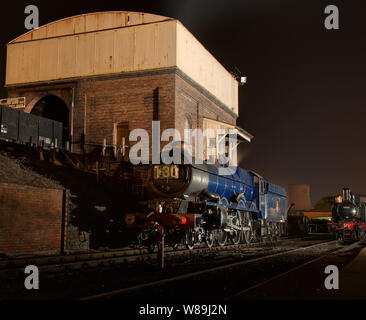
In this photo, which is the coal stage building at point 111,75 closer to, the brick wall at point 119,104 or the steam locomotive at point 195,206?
Answer: the brick wall at point 119,104

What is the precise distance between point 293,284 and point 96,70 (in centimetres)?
1881

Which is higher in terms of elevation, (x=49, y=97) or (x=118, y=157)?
(x=49, y=97)

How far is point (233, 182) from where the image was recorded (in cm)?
1719

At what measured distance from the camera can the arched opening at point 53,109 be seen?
26078mm

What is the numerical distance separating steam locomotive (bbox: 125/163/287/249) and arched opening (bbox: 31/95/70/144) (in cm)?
1286

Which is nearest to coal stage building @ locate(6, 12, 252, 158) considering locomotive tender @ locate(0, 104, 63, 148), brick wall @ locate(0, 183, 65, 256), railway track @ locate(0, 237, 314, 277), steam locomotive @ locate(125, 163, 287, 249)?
locomotive tender @ locate(0, 104, 63, 148)

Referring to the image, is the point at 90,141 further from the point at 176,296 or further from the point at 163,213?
the point at 176,296

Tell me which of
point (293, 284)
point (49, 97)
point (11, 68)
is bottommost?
point (293, 284)

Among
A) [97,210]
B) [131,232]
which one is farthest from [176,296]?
[131,232]

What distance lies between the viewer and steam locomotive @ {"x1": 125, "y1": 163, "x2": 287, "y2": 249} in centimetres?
1302

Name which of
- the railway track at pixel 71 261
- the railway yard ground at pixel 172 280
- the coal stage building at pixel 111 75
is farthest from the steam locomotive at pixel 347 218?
the railway track at pixel 71 261

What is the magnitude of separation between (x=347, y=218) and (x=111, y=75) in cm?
1604

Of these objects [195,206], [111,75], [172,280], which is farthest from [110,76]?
[172,280]
